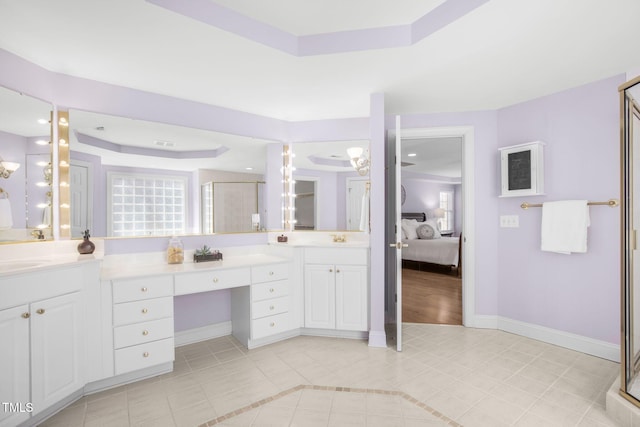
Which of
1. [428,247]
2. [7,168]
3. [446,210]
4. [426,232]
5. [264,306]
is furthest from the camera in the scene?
[446,210]

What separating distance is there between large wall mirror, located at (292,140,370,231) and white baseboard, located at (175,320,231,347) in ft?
4.18

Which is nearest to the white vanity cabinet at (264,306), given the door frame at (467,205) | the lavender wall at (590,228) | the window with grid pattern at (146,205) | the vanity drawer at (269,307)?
the vanity drawer at (269,307)

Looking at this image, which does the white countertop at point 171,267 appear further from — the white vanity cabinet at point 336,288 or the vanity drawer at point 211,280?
the white vanity cabinet at point 336,288

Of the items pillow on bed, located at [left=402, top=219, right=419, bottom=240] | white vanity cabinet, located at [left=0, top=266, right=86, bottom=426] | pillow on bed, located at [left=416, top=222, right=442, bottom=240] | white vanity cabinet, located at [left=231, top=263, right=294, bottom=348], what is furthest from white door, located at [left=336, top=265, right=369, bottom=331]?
pillow on bed, located at [left=416, top=222, right=442, bottom=240]

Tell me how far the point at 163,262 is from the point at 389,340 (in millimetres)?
2242

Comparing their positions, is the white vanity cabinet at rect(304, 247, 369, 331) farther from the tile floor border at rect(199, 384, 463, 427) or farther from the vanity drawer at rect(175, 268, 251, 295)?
the tile floor border at rect(199, 384, 463, 427)

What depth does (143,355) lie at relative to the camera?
2176mm

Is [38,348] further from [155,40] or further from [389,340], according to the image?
[389,340]

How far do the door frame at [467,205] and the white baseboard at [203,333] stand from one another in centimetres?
254

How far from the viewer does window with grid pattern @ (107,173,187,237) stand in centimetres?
253

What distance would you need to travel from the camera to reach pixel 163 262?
2.73 m

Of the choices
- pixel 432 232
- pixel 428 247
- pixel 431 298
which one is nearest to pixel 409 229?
pixel 432 232

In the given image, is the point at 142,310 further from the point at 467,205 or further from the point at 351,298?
Answer: the point at 467,205

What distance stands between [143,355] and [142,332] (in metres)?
0.17
